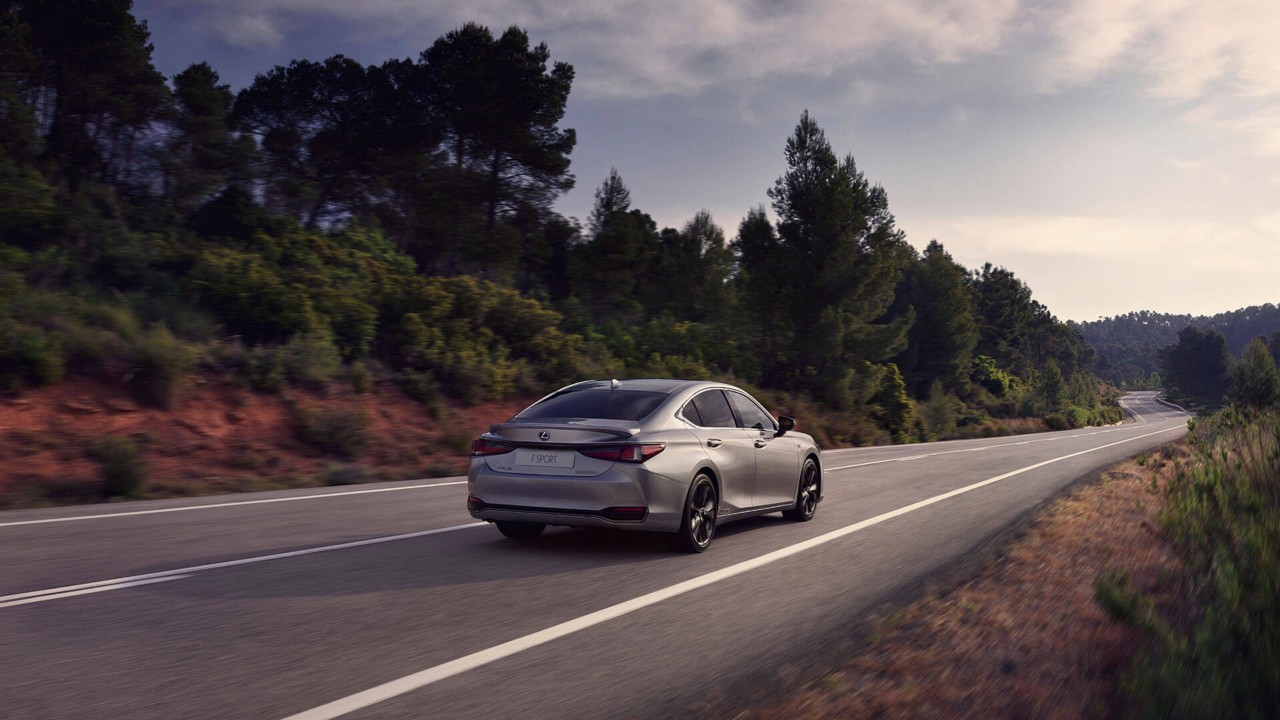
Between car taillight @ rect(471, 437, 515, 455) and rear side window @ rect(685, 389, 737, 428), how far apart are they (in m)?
1.66

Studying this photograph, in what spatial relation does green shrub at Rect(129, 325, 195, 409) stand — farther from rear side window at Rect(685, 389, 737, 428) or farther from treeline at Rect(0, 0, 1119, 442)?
rear side window at Rect(685, 389, 737, 428)

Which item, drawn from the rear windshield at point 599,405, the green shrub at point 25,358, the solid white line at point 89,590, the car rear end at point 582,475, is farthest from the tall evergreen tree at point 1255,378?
the green shrub at point 25,358

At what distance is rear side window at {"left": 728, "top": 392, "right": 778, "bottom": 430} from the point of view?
9.63 meters

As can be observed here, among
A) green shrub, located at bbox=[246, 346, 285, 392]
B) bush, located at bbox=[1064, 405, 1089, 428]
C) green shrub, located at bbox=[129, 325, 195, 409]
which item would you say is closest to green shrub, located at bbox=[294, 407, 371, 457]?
green shrub, located at bbox=[246, 346, 285, 392]

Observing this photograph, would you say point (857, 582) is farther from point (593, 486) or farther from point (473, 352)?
point (473, 352)

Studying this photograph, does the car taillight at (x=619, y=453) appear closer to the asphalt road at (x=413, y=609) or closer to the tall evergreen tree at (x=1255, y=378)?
the asphalt road at (x=413, y=609)

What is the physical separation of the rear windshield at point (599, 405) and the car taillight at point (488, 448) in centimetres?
35

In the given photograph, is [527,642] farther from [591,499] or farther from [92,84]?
[92,84]

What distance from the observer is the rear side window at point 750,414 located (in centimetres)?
963

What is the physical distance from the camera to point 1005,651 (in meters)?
5.09

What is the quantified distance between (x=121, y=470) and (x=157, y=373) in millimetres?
4810

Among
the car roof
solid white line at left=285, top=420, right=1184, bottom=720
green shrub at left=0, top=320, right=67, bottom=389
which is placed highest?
green shrub at left=0, top=320, right=67, bottom=389

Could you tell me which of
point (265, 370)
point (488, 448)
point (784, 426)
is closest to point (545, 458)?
point (488, 448)

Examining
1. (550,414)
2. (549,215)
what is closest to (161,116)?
(549,215)
